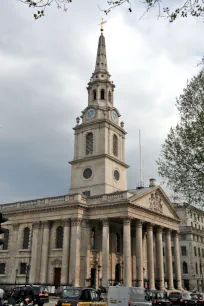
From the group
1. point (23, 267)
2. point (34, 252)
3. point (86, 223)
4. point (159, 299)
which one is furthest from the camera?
point (23, 267)

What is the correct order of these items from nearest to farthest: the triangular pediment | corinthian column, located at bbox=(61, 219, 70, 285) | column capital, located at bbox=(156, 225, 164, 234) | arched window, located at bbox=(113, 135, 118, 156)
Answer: corinthian column, located at bbox=(61, 219, 70, 285)
the triangular pediment
column capital, located at bbox=(156, 225, 164, 234)
arched window, located at bbox=(113, 135, 118, 156)

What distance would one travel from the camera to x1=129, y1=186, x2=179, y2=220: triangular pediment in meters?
47.2

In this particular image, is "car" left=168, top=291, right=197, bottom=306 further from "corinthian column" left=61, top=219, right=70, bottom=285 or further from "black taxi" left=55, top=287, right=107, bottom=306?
"corinthian column" left=61, top=219, right=70, bottom=285

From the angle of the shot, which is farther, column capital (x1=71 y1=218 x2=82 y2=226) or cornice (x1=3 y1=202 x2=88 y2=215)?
cornice (x1=3 y1=202 x2=88 y2=215)

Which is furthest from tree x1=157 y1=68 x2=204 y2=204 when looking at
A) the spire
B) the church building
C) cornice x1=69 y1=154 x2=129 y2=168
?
the spire

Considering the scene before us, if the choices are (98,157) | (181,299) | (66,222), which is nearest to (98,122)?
(98,157)

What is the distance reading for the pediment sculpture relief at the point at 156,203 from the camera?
165ft

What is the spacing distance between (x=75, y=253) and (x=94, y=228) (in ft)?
19.0

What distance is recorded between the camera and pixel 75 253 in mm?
44188

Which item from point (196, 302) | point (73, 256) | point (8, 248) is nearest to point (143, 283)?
point (73, 256)

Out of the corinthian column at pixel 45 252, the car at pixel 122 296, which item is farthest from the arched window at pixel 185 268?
the car at pixel 122 296

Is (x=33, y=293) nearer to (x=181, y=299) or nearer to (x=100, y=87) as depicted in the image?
(x=181, y=299)

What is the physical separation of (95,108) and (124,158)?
986 cm

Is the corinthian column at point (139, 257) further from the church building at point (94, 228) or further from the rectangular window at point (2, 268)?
the rectangular window at point (2, 268)
